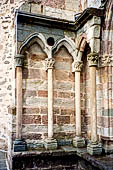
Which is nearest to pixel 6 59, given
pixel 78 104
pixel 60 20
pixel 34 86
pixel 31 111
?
pixel 34 86

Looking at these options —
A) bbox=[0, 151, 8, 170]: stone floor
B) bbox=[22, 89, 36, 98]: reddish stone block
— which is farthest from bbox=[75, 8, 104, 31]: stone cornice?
bbox=[0, 151, 8, 170]: stone floor

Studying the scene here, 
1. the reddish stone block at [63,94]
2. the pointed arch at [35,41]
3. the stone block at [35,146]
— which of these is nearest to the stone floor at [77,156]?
the stone block at [35,146]

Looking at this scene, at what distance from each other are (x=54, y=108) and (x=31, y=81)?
0.70 metres

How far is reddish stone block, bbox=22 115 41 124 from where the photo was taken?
3672mm

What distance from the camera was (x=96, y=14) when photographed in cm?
338

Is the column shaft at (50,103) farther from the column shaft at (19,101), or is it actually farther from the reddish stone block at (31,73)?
the column shaft at (19,101)

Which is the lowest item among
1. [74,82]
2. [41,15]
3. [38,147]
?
[38,147]

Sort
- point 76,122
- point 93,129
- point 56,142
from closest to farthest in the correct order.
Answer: point 93,129 < point 56,142 < point 76,122

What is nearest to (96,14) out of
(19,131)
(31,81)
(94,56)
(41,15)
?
(94,56)

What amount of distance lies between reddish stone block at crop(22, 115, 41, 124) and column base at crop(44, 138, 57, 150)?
0.39 m

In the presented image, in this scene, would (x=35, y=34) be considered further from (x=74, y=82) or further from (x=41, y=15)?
(x=74, y=82)

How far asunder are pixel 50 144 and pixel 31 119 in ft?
1.92

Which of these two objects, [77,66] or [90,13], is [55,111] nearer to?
[77,66]

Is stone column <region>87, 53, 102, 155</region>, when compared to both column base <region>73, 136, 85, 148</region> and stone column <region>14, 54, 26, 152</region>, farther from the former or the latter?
stone column <region>14, 54, 26, 152</region>
